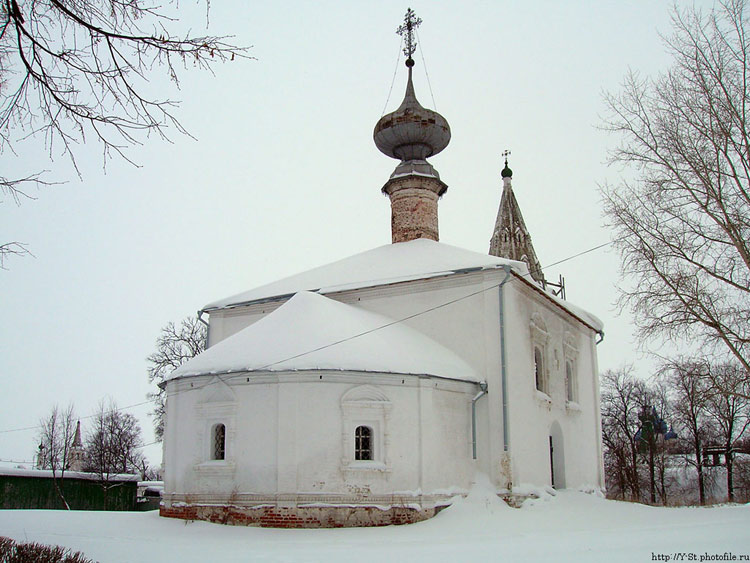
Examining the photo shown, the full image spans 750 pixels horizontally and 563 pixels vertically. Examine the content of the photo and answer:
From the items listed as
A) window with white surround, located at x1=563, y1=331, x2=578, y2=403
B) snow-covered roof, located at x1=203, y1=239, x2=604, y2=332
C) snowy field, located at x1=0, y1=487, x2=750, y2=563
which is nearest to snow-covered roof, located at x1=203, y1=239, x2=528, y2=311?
snow-covered roof, located at x1=203, y1=239, x2=604, y2=332

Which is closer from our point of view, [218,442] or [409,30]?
[218,442]

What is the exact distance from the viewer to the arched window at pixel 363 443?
42.3 feet

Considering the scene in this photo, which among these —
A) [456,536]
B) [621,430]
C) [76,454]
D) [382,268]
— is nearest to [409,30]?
[382,268]

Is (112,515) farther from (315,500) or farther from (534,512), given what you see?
(534,512)

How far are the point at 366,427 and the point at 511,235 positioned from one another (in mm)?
12366

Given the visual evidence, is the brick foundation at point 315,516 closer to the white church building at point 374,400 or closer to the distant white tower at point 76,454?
the white church building at point 374,400

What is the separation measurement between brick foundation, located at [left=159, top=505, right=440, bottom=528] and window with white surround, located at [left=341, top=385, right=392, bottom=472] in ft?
2.48

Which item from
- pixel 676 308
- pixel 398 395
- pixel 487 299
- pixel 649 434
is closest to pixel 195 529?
pixel 398 395

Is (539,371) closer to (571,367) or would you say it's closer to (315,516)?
(571,367)

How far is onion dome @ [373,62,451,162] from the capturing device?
1952cm

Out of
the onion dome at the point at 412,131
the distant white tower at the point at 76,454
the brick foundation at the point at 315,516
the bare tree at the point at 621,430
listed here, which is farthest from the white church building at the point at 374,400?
the distant white tower at the point at 76,454

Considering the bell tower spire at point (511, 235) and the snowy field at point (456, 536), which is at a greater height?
the bell tower spire at point (511, 235)

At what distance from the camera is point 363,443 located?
42.5 ft

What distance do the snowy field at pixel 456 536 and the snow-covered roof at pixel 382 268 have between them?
4.69 metres
